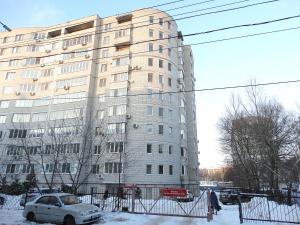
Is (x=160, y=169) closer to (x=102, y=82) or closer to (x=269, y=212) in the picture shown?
(x=102, y=82)

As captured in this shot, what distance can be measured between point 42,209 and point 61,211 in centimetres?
137

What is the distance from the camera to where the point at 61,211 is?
45.2 feet

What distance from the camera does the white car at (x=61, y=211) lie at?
13375 millimetres

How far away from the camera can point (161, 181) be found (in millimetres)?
37906

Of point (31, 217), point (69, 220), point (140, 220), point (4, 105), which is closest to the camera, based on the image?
point (69, 220)

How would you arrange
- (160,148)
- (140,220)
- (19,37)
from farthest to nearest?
(19,37) < (160,148) < (140,220)

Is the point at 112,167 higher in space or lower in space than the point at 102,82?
lower

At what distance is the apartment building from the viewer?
38750mm

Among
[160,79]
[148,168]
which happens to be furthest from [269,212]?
[160,79]

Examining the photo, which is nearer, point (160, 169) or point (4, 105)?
point (160, 169)

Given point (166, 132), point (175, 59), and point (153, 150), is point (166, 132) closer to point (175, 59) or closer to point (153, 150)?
point (153, 150)

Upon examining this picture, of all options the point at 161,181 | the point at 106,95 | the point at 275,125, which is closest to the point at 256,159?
A: the point at 275,125

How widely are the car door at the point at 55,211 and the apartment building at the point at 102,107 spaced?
21.6 metres

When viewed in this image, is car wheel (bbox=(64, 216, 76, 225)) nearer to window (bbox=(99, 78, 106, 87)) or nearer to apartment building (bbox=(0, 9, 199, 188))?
apartment building (bbox=(0, 9, 199, 188))
